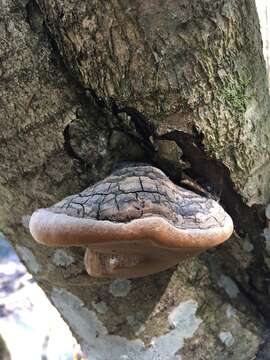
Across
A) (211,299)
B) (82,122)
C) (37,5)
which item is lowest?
(211,299)

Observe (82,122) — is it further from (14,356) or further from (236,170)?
(14,356)

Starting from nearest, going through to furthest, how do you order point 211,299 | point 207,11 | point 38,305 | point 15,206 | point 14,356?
1. point 207,11
2. point 15,206
3. point 211,299
4. point 14,356
5. point 38,305

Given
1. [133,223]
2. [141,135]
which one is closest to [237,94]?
[141,135]

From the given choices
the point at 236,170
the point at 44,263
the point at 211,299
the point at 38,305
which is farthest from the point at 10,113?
the point at 38,305

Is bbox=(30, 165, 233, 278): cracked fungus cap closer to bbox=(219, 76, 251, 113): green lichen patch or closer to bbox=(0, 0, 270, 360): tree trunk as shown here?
bbox=(0, 0, 270, 360): tree trunk

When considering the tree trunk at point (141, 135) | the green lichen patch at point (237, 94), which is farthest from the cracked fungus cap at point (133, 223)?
the green lichen patch at point (237, 94)

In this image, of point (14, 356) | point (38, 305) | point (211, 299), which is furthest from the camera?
point (38, 305)
